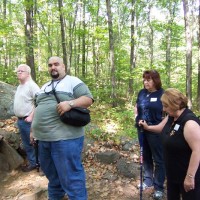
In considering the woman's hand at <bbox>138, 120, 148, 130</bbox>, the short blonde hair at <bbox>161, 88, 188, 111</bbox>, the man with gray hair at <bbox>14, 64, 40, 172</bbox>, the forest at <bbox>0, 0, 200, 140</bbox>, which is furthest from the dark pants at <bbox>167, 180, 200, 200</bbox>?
the forest at <bbox>0, 0, 200, 140</bbox>

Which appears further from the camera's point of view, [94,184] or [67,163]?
[94,184]

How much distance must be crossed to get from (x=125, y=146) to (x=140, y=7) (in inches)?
546

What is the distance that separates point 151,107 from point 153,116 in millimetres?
145

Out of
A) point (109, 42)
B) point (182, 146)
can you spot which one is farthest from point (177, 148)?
point (109, 42)

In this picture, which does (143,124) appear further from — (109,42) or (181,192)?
(109,42)

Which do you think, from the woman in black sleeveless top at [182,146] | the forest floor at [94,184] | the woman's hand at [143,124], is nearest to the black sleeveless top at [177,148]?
the woman in black sleeveless top at [182,146]

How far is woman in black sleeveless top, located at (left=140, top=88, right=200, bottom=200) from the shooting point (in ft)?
7.66

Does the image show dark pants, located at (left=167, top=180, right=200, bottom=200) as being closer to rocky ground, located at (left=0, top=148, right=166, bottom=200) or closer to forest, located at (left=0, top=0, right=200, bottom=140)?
rocky ground, located at (left=0, top=148, right=166, bottom=200)

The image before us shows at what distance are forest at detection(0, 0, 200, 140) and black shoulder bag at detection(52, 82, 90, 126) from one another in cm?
334

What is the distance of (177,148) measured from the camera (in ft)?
8.11

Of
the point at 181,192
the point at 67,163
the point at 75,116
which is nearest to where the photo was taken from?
the point at 181,192

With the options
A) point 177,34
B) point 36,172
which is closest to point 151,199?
point 36,172

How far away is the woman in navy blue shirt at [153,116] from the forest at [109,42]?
2.47 metres

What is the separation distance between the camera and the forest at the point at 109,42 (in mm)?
10523
